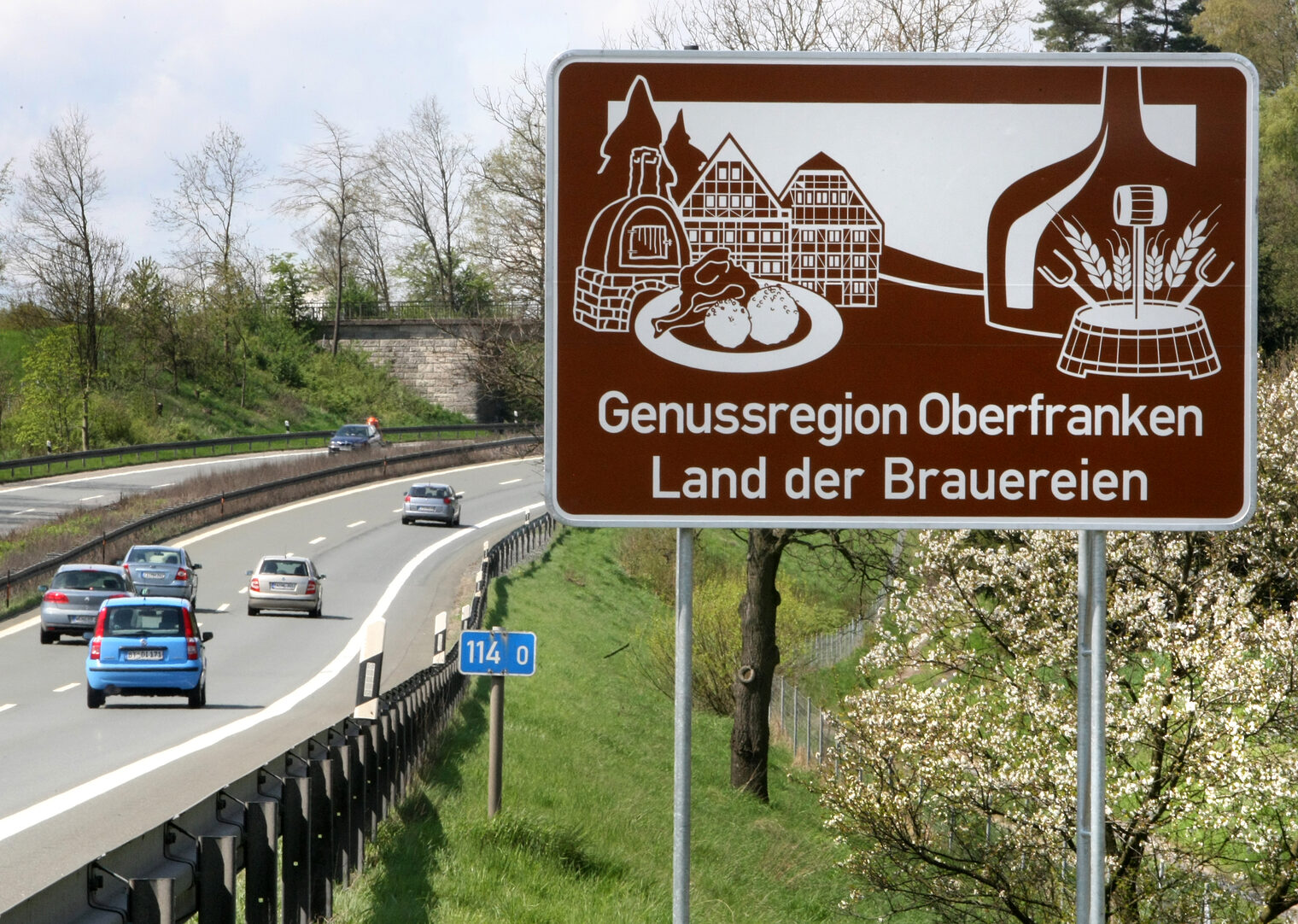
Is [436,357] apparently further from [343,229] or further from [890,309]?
[890,309]

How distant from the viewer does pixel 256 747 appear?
18.1m

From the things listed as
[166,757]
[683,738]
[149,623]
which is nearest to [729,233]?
[683,738]

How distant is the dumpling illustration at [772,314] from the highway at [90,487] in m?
40.8

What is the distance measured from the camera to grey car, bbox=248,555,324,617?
32.8 metres

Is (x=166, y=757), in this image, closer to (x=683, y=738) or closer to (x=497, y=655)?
(x=497, y=655)

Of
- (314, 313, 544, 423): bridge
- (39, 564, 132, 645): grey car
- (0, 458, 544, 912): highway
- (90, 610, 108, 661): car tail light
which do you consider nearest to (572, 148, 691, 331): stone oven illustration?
(0, 458, 544, 912): highway

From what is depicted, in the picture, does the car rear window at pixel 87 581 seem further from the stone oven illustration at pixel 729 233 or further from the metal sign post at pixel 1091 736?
the metal sign post at pixel 1091 736

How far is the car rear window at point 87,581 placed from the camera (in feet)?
92.7

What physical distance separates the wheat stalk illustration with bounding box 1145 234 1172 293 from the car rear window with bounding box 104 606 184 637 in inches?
731

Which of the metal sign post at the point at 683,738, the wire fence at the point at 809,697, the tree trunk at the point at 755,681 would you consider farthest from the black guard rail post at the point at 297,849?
the wire fence at the point at 809,697

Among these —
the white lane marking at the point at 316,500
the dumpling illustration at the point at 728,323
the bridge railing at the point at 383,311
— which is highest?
the bridge railing at the point at 383,311

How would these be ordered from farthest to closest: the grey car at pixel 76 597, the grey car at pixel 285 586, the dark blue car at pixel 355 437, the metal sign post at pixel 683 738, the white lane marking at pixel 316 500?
the dark blue car at pixel 355 437
the white lane marking at pixel 316 500
the grey car at pixel 285 586
the grey car at pixel 76 597
the metal sign post at pixel 683 738

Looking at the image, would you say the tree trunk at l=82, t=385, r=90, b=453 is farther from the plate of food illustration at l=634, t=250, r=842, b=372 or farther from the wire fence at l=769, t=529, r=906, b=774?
the plate of food illustration at l=634, t=250, r=842, b=372

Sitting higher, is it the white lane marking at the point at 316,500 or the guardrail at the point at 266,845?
the guardrail at the point at 266,845
